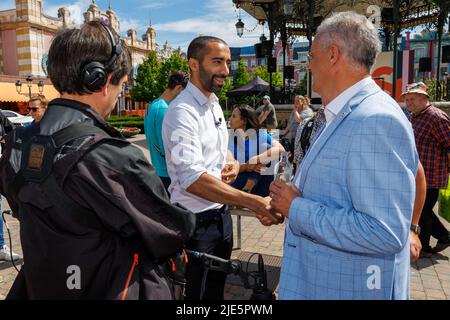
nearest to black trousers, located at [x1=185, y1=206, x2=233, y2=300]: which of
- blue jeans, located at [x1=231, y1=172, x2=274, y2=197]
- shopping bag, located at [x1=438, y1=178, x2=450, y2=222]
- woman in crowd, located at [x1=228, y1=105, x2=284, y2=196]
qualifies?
woman in crowd, located at [x1=228, y1=105, x2=284, y2=196]

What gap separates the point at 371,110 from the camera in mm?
1484

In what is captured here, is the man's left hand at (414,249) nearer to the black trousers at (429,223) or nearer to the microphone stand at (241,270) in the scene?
the microphone stand at (241,270)

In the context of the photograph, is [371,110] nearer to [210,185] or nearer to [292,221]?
[292,221]

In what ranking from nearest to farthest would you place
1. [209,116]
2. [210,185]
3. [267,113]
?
[210,185]
[209,116]
[267,113]

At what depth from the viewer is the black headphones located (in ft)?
4.43

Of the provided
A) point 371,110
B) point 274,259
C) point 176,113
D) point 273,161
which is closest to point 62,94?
point 176,113

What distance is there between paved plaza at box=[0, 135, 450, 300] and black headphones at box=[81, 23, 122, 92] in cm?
A: 307

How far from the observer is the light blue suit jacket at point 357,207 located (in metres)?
1.43

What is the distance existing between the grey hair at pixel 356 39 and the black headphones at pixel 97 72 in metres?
0.90

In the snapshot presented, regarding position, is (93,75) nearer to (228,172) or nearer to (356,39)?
(356,39)

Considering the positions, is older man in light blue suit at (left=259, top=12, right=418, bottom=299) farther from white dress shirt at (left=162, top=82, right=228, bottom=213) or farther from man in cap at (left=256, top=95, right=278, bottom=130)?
man in cap at (left=256, top=95, right=278, bottom=130)

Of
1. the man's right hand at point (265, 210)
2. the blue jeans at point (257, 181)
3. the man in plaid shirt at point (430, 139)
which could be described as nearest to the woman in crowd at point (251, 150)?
the blue jeans at point (257, 181)

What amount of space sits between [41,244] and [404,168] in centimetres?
132

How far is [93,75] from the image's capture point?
135 cm
